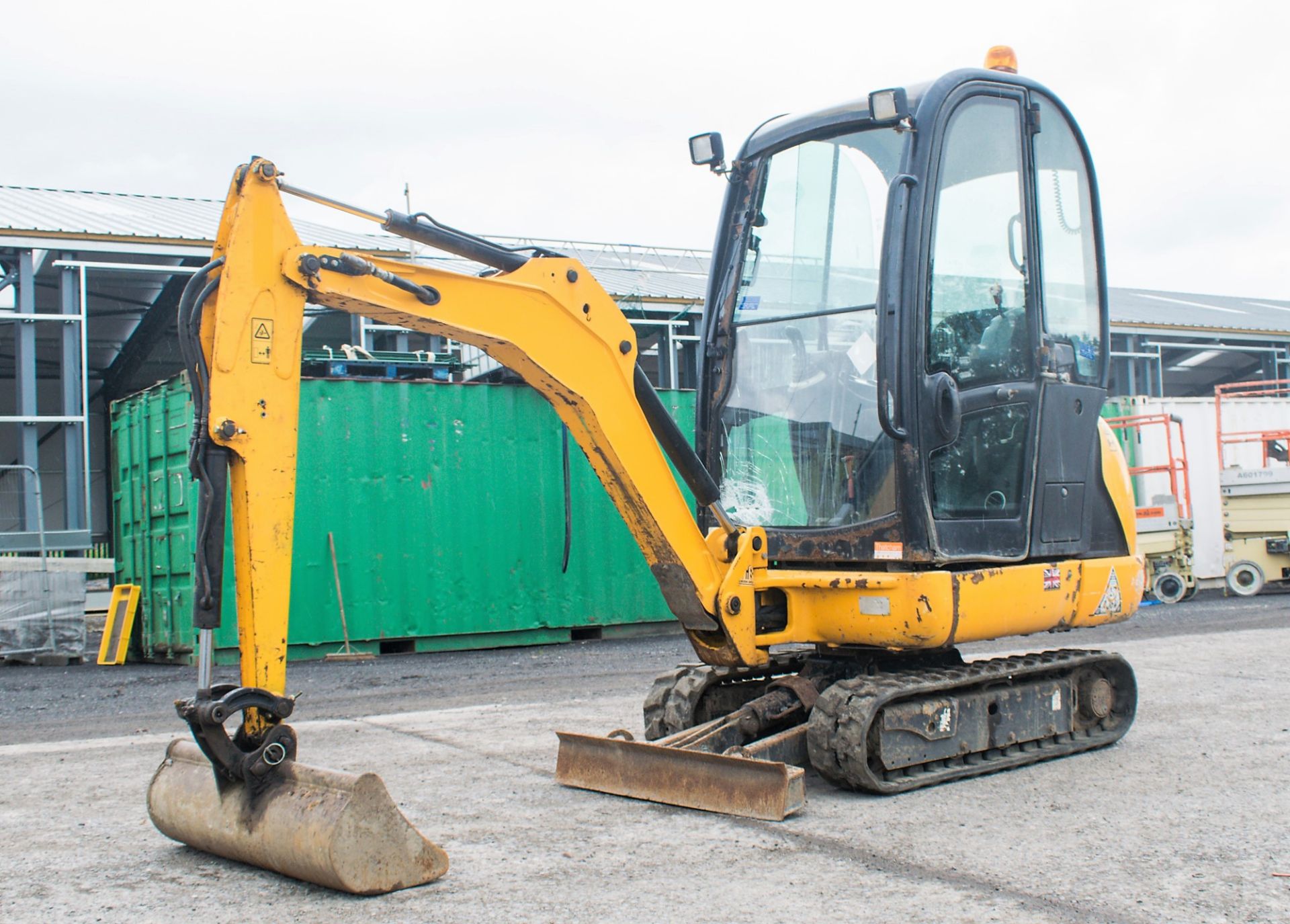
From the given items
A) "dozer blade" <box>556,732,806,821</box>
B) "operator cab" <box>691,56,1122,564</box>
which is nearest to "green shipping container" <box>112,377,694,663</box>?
"operator cab" <box>691,56,1122,564</box>

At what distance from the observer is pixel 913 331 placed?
508 centimetres

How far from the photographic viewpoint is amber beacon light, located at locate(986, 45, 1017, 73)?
18.7 feet

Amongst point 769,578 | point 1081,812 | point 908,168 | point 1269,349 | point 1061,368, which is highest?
point 1269,349

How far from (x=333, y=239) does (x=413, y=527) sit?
8086mm

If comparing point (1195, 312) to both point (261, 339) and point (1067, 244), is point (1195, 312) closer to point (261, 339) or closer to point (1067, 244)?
point (1067, 244)

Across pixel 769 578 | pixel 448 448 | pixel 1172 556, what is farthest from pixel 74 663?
pixel 1172 556

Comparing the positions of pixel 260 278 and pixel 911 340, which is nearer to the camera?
pixel 260 278

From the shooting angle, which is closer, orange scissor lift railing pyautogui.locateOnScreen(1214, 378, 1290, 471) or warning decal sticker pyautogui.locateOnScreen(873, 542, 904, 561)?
warning decal sticker pyautogui.locateOnScreen(873, 542, 904, 561)

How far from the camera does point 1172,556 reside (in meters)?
16.6

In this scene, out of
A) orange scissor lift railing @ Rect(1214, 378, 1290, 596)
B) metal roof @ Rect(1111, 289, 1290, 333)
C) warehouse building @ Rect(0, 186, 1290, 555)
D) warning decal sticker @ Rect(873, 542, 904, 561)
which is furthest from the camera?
metal roof @ Rect(1111, 289, 1290, 333)

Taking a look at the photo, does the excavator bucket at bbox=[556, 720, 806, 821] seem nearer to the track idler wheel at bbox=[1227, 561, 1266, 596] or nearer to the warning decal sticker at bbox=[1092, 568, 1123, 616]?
the warning decal sticker at bbox=[1092, 568, 1123, 616]

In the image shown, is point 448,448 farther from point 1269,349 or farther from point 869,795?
point 1269,349

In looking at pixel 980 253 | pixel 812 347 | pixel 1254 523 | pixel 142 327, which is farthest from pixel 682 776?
pixel 142 327

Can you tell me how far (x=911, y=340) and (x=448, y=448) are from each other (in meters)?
7.63
